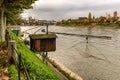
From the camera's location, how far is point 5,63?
12977mm

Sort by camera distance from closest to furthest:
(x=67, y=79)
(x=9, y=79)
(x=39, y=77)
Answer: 1. (x=9, y=79)
2. (x=39, y=77)
3. (x=67, y=79)

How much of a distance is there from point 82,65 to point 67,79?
931 centimetres

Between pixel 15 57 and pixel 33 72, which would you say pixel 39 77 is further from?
pixel 15 57

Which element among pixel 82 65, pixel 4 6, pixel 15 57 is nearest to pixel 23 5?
pixel 4 6

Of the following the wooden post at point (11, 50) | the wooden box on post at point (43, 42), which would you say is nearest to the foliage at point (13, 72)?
the wooden post at point (11, 50)

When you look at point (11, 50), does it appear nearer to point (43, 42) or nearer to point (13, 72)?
point (13, 72)

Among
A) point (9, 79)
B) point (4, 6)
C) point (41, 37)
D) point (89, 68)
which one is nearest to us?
point (9, 79)

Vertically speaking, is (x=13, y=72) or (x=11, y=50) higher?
(x=11, y=50)

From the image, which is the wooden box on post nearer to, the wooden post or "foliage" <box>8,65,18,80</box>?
the wooden post

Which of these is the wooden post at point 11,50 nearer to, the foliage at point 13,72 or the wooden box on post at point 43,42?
the foliage at point 13,72

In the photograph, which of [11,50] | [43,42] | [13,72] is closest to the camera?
[13,72]

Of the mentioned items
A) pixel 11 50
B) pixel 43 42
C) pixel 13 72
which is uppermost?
pixel 11 50

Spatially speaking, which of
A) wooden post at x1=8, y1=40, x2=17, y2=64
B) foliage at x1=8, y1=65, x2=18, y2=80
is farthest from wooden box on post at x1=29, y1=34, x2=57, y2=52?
foliage at x1=8, y1=65, x2=18, y2=80

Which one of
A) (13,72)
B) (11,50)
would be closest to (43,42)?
(11,50)
